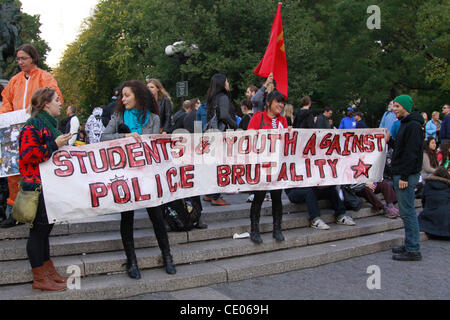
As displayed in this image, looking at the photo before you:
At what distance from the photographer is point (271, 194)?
5.85 m

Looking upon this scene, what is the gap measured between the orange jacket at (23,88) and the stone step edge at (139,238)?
171 centimetres

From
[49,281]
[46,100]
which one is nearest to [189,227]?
[49,281]

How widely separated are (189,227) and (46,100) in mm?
2428

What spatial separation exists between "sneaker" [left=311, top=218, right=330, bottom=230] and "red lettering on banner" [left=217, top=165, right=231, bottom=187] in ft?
5.50

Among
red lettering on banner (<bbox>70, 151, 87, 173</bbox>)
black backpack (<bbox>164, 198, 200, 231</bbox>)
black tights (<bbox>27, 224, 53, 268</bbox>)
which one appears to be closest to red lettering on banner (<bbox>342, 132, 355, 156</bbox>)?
black backpack (<bbox>164, 198, 200, 231</bbox>)

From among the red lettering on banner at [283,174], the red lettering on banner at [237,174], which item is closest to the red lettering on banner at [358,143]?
the red lettering on banner at [283,174]

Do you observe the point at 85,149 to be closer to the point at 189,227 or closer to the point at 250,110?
the point at 189,227

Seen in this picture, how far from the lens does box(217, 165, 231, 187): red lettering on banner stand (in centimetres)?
580

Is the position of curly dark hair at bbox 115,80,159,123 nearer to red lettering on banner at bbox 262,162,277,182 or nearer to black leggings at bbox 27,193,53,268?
black leggings at bbox 27,193,53,268

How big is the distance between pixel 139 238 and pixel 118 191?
87cm

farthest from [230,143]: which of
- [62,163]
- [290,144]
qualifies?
[62,163]

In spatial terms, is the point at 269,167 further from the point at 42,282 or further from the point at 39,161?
the point at 42,282

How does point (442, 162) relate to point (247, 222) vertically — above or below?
above

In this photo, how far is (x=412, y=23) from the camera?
22031mm
